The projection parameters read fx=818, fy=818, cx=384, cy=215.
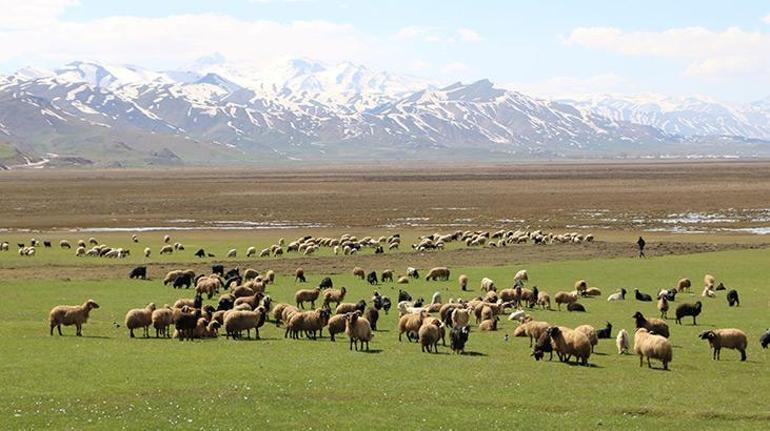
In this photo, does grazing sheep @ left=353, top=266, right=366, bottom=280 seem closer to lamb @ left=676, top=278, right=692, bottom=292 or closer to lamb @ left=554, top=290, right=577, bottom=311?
lamb @ left=554, top=290, right=577, bottom=311

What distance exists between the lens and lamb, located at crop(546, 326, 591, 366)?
24891 millimetres

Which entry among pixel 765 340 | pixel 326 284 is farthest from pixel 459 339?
pixel 326 284

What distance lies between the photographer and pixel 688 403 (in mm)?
20422

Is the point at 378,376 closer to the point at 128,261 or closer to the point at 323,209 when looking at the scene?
the point at 128,261

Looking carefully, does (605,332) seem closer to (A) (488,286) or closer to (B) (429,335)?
(B) (429,335)

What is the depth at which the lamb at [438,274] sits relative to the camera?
153 ft

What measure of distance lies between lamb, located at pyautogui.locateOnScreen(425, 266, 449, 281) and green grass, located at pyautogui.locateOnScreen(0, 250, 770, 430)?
14.8m

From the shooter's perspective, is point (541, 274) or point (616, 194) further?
point (616, 194)

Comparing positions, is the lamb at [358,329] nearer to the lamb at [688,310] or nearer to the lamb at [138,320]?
the lamb at [138,320]

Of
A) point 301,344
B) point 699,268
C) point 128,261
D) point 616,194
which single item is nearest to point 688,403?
point 301,344

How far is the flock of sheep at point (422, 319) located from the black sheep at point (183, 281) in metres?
3.12

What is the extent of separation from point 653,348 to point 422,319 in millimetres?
8271

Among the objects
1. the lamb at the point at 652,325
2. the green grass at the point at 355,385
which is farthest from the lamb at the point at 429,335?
the lamb at the point at 652,325

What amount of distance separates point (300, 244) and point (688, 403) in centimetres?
4498
